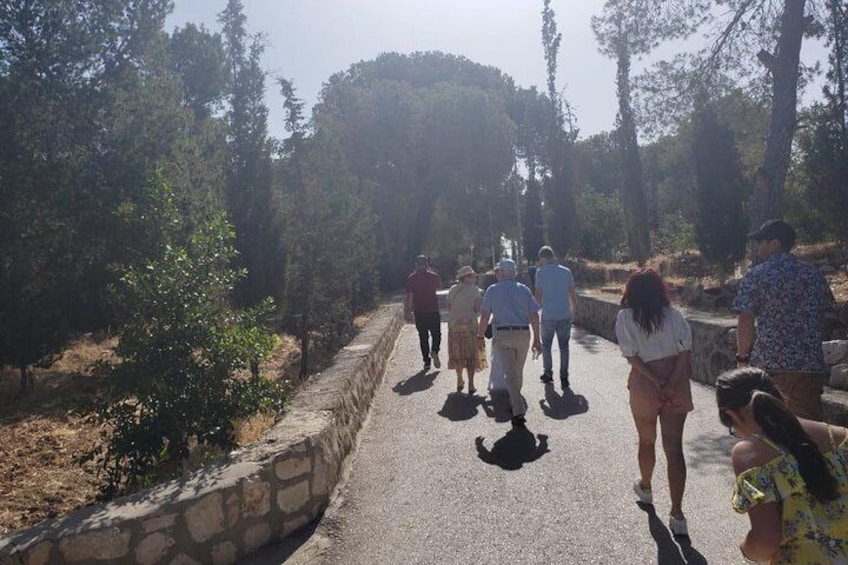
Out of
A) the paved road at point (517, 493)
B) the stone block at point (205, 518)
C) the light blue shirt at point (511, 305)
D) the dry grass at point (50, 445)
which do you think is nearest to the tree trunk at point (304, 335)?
the dry grass at point (50, 445)

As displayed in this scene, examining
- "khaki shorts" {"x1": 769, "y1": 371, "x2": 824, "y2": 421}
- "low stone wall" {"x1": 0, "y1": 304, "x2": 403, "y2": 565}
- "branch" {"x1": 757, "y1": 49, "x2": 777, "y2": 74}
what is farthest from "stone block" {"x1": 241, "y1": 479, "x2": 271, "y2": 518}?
"branch" {"x1": 757, "y1": 49, "x2": 777, "y2": 74}

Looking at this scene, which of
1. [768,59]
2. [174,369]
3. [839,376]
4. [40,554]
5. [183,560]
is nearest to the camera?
[40,554]

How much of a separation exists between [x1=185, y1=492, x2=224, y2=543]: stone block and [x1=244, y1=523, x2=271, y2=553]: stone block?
0.24 meters

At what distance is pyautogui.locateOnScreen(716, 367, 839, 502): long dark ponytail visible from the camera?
97.5 inches

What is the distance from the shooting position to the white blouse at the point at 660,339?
486 centimetres

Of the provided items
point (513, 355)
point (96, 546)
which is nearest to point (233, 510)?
point (96, 546)

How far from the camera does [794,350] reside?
4.66 meters

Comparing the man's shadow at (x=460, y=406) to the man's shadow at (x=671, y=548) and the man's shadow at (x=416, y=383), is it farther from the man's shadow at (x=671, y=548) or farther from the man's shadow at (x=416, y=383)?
the man's shadow at (x=671, y=548)

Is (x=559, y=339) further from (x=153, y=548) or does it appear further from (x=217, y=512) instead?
(x=153, y=548)

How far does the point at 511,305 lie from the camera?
7.64 meters

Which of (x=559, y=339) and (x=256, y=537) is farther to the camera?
(x=559, y=339)

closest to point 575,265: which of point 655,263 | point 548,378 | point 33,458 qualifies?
point 655,263

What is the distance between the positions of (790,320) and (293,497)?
3.42 metres

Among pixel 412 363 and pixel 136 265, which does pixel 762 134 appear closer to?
pixel 412 363
